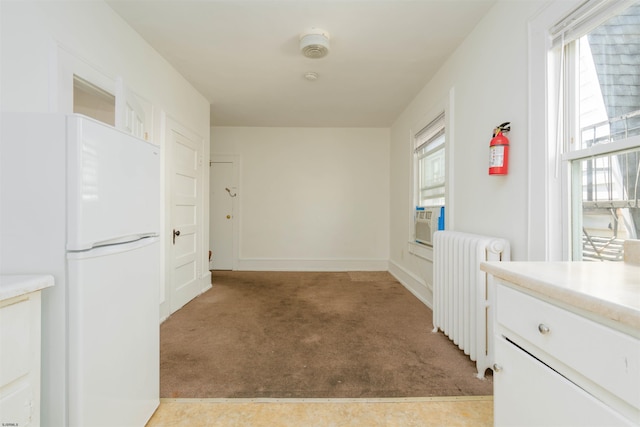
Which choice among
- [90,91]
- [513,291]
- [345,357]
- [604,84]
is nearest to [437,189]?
[604,84]

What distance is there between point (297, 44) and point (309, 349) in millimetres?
2519

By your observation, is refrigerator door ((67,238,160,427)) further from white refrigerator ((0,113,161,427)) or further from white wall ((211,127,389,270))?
white wall ((211,127,389,270))

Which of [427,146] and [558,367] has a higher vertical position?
[427,146]

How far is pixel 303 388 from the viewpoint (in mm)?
1654

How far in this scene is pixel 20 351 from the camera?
835 millimetres

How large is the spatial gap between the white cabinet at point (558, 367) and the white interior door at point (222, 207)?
14.8 ft

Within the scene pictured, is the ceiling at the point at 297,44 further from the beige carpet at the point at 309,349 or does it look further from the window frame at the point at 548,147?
the beige carpet at the point at 309,349

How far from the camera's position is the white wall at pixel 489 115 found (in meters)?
1.70

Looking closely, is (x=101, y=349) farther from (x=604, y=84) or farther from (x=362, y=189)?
(x=362, y=189)

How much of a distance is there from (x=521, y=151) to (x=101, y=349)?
232 centimetres

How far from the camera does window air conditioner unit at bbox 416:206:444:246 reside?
10.1 ft

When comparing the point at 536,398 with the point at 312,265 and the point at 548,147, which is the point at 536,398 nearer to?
the point at 548,147

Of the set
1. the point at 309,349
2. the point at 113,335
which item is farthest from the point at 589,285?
the point at 309,349

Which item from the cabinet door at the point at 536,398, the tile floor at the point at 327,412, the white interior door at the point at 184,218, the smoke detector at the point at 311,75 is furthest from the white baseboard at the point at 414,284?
the white interior door at the point at 184,218
